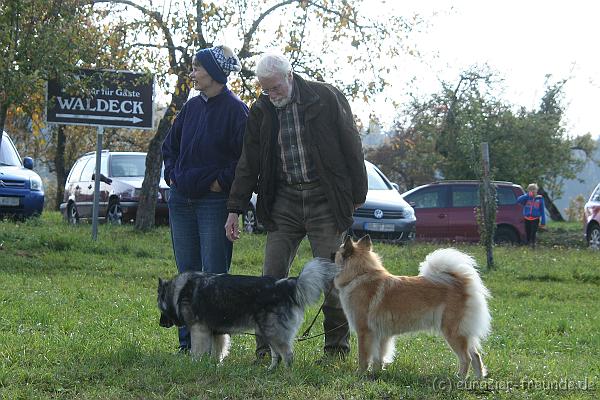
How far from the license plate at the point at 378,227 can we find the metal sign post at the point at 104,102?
505 centimetres

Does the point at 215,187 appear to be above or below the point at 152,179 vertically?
below

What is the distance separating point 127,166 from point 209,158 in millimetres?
13481

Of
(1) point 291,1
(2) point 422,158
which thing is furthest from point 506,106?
(1) point 291,1

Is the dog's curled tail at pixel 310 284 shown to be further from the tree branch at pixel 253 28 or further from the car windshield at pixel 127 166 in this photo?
the car windshield at pixel 127 166

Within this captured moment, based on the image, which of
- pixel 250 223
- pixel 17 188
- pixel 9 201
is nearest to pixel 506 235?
pixel 250 223

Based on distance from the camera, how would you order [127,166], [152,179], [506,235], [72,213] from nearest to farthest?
[152,179] → [127,166] → [72,213] → [506,235]

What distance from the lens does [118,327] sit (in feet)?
24.9

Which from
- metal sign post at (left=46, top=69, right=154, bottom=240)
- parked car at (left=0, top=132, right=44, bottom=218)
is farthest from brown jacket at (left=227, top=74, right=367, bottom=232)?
parked car at (left=0, top=132, right=44, bottom=218)

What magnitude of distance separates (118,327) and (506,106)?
31.8 metres

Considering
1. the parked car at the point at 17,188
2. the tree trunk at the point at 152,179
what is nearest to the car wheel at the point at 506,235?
the tree trunk at the point at 152,179

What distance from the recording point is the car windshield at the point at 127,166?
1922 centimetres

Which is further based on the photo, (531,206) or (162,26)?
(531,206)

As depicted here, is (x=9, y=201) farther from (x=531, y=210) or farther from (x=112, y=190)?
(x=531, y=210)

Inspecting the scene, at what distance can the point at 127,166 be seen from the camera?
63.8 feet
